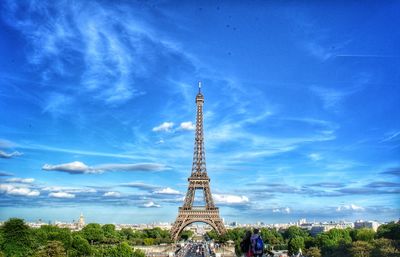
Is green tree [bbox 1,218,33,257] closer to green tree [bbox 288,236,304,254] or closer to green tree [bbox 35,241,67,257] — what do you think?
green tree [bbox 35,241,67,257]

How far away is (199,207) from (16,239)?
3042 cm

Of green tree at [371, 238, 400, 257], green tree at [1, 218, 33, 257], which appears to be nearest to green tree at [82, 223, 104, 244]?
green tree at [1, 218, 33, 257]

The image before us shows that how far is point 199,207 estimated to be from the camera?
7044cm

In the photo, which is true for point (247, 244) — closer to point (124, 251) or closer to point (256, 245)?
point (256, 245)

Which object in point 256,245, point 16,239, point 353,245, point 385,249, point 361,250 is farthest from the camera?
point 353,245

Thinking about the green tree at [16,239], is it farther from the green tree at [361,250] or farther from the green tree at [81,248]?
the green tree at [361,250]

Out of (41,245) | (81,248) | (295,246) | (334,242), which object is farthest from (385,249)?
(41,245)

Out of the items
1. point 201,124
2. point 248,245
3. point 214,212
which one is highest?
point 201,124

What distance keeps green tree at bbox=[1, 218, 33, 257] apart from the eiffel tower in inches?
1067

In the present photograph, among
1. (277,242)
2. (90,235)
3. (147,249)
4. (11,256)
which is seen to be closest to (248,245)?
(11,256)

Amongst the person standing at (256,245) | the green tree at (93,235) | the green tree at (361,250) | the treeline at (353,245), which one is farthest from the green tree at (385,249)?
the green tree at (93,235)

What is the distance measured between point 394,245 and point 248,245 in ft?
129

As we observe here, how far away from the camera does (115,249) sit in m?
52.2

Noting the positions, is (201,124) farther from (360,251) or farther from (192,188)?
(360,251)
